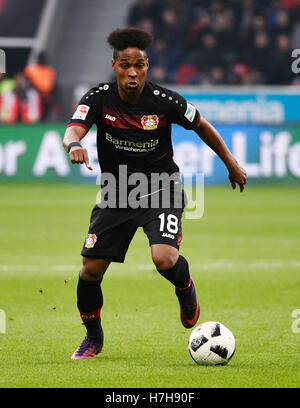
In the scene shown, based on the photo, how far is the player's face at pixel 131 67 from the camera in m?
5.66

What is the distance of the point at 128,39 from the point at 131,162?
2.57 feet

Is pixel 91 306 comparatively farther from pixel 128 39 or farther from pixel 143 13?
pixel 143 13

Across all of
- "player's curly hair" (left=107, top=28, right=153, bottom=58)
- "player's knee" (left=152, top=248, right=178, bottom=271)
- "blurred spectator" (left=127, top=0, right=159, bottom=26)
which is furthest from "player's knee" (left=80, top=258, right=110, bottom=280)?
"blurred spectator" (left=127, top=0, right=159, bottom=26)

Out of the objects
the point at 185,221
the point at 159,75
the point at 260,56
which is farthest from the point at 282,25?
the point at 185,221

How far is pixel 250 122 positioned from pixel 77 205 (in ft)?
18.3

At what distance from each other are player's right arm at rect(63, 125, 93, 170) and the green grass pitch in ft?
3.95

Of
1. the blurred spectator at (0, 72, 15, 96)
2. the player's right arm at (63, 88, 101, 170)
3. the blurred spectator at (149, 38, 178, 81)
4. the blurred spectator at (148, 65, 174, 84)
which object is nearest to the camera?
the player's right arm at (63, 88, 101, 170)

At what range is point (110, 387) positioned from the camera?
4809 millimetres

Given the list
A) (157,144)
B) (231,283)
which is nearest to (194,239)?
(231,283)

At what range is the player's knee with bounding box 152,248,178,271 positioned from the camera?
570 centimetres

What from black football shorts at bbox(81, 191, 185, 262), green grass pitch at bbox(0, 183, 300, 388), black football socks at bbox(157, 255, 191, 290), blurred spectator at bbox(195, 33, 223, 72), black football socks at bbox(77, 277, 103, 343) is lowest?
green grass pitch at bbox(0, 183, 300, 388)

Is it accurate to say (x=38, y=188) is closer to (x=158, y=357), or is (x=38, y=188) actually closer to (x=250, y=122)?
(x=250, y=122)

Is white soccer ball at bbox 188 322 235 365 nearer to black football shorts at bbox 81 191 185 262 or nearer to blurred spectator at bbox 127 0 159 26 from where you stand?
black football shorts at bbox 81 191 185 262

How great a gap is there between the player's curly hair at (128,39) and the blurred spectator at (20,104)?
15.4 metres
